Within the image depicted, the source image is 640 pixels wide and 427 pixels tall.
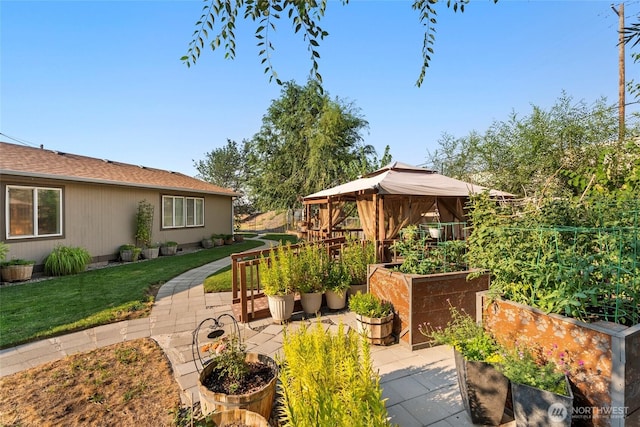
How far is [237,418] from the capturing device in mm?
1838

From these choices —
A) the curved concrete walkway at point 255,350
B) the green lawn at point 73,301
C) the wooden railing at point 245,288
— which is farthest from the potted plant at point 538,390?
the green lawn at point 73,301

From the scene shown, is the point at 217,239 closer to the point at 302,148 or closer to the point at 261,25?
the point at 302,148

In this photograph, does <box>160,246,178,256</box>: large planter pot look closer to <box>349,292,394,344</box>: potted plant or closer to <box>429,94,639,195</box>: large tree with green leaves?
<box>349,292,394,344</box>: potted plant

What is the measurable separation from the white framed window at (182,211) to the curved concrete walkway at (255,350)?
7.20 metres

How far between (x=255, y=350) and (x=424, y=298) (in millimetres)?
2107

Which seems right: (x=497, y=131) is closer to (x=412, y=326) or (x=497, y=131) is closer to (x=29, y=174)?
(x=412, y=326)

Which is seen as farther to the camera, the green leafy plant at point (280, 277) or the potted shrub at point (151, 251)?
the potted shrub at point (151, 251)

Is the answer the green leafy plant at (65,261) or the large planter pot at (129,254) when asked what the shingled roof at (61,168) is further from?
the large planter pot at (129,254)

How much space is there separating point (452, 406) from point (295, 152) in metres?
19.9

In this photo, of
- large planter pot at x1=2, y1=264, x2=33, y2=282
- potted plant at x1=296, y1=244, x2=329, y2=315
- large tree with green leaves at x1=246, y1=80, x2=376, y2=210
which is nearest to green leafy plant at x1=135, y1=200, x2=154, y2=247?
large planter pot at x1=2, y1=264, x2=33, y2=282

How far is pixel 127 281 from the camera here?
22.6 ft

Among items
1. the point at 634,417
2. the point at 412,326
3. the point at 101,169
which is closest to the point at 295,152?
the point at 101,169

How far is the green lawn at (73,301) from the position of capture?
4180mm

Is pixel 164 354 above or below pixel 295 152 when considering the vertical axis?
below
